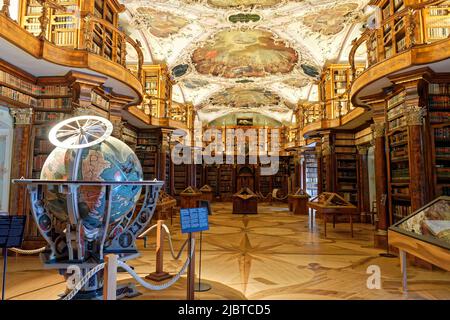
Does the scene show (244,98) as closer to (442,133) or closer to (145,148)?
(145,148)

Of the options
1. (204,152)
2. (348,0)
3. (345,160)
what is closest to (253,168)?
(204,152)

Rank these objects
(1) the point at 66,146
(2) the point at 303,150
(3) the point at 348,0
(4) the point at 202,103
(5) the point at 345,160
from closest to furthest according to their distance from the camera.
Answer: (1) the point at 66,146
(3) the point at 348,0
(5) the point at 345,160
(2) the point at 303,150
(4) the point at 202,103

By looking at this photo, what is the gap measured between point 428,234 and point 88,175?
4.07m

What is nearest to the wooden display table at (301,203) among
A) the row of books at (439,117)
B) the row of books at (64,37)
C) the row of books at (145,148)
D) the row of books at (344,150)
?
the row of books at (344,150)

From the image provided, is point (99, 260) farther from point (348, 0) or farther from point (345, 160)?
point (345, 160)

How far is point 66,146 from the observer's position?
312 cm

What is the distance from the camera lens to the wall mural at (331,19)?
31.3ft

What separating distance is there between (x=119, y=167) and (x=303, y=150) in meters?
15.3

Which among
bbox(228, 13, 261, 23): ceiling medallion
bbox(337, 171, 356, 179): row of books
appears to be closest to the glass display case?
bbox(337, 171, 356, 179): row of books

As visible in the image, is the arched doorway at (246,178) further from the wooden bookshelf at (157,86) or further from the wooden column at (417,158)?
the wooden column at (417,158)

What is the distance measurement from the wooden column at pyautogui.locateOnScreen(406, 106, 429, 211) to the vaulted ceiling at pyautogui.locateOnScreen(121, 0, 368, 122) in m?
5.17

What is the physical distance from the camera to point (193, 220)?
11.7 feet
